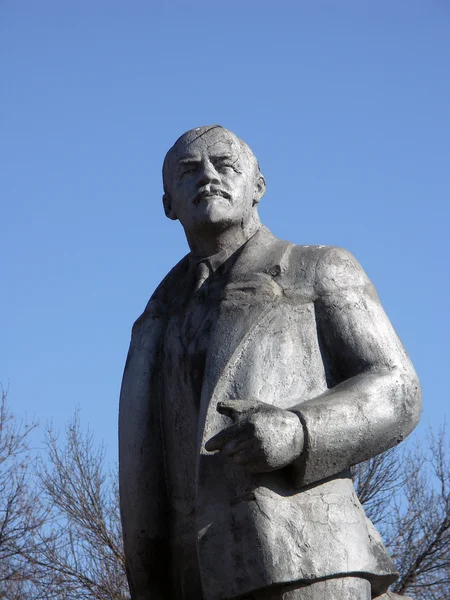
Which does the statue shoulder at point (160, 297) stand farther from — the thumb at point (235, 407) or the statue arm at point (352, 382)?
the thumb at point (235, 407)

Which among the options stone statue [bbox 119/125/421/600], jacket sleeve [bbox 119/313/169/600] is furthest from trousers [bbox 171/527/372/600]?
jacket sleeve [bbox 119/313/169/600]

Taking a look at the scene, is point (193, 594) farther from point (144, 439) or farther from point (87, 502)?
point (87, 502)

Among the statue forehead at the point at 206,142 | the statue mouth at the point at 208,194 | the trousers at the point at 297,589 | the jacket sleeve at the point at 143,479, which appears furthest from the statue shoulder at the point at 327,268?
the trousers at the point at 297,589

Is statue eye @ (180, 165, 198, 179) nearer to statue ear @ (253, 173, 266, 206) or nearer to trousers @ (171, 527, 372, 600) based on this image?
statue ear @ (253, 173, 266, 206)

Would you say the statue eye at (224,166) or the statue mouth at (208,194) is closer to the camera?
the statue mouth at (208,194)

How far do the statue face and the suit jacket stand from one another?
0.20m

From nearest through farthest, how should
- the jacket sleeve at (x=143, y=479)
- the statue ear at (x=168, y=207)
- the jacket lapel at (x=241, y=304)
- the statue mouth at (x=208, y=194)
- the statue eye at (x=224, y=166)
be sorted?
the jacket lapel at (x=241, y=304), the jacket sleeve at (x=143, y=479), the statue mouth at (x=208, y=194), the statue eye at (x=224, y=166), the statue ear at (x=168, y=207)

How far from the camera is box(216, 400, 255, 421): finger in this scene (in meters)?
5.36

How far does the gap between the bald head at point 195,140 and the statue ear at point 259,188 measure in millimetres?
64

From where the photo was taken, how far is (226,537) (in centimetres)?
543

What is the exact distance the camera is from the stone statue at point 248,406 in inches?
211

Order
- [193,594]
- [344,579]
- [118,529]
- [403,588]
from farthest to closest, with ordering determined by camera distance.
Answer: [118,529]
[403,588]
[193,594]
[344,579]

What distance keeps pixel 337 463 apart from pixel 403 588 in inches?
583

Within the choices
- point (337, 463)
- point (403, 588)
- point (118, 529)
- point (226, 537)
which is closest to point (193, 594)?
point (226, 537)
